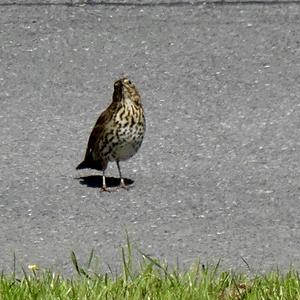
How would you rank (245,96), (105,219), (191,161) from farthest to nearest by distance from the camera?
(245,96)
(191,161)
(105,219)

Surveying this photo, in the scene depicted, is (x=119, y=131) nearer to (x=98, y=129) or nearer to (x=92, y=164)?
(x=98, y=129)

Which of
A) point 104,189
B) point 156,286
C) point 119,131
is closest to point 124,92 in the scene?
point 119,131

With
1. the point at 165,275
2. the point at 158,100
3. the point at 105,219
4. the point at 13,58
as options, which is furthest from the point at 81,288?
the point at 13,58

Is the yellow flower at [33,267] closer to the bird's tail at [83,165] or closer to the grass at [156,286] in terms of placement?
the grass at [156,286]

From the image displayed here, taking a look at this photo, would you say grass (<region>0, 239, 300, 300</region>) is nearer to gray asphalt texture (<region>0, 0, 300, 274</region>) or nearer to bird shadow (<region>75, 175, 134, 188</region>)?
gray asphalt texture (<region>0, 0, 300, 274</region>)

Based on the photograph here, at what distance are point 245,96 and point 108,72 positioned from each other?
1.06 m

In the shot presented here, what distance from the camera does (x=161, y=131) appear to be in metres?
8.39

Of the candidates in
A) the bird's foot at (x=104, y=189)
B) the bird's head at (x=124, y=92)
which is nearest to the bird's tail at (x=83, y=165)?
the bird's foot at (x=104, y=189)

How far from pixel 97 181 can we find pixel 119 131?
0.34 metres

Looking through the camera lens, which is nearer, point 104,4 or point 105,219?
point 105,219

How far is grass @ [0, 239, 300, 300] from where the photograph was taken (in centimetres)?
542

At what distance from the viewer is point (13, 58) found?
951 centimetres

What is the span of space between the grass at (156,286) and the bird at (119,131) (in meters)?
1.90

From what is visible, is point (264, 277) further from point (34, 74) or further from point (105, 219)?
point (34, 74)
